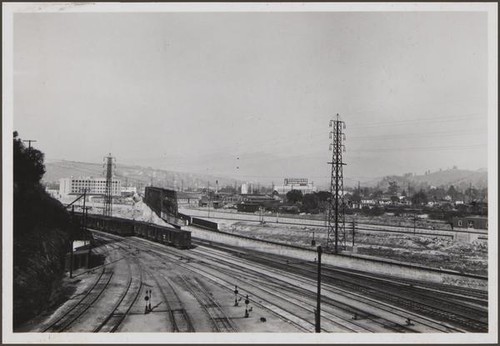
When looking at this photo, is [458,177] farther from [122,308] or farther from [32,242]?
[32,242]

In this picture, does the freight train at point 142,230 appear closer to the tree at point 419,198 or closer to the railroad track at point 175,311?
the railroad track at point 175,311

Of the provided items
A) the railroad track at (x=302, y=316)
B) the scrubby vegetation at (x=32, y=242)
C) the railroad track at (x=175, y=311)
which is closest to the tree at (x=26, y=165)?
the scrubby vegetation at (x=32, y=242)

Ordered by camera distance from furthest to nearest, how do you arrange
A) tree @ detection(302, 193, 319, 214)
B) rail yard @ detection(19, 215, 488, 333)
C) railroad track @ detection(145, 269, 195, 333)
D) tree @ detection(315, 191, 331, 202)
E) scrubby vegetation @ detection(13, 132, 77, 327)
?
tree @ detection(315, 191, 331, 202), tree @ detection(302, 193, 319, 214), scrubby vegetation @ detection(13, 132, 77, 327), rail yard @ detection(19, 215, 488, 333), railroad track @ detection(145, 269, 195, 333)

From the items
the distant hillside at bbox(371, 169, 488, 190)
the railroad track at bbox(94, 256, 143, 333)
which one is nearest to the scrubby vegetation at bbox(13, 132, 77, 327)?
the railroad track at bbox(94, 256, 143, 333)

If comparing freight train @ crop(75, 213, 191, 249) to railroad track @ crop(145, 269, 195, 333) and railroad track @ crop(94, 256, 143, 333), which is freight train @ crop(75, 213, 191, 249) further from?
railroad track @ crop(145, 269, 195, 333)

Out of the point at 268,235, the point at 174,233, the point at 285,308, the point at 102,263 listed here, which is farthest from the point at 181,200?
the point at 285,308

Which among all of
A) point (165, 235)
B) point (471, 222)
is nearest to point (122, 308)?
point (165, 235)
